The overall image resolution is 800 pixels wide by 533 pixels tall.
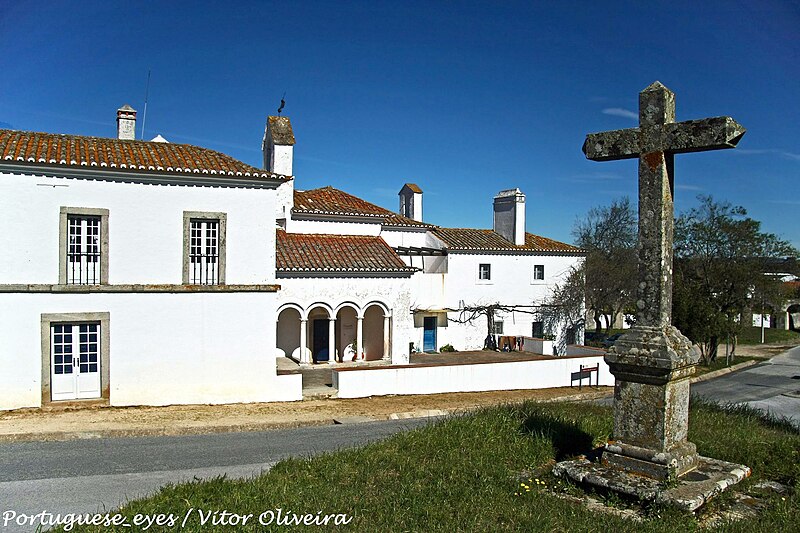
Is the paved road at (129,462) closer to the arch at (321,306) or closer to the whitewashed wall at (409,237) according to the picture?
the arch at (321,306)

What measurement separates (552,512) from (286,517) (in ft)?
7.97

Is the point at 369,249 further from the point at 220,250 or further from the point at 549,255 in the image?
the point at 549,255

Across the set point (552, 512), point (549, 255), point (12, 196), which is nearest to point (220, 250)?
point (12, 196)

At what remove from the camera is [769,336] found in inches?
1981

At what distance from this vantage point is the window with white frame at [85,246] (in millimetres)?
15633

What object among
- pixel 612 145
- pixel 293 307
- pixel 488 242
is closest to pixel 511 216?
pixel 488 242

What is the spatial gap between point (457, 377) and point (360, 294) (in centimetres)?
521

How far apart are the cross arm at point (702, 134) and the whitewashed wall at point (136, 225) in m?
12.8

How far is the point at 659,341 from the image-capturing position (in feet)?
21.0

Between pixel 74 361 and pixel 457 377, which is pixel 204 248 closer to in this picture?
pixel 74 361

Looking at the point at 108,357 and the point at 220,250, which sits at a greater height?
the point at 220,250

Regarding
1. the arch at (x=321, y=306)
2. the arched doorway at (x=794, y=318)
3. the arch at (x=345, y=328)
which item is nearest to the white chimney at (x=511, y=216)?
the arch at (x=345, y=328)

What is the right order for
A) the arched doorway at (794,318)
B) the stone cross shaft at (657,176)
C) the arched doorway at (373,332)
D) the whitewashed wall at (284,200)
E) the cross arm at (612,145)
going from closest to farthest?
the stone cross shaft at (657,176) → the cross arm at (612,145) → the whitewashed wall at (284,200) → the arched doorway at (373,332) → the arched doorway at (794,318)

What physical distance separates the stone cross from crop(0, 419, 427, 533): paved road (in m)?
4.89
